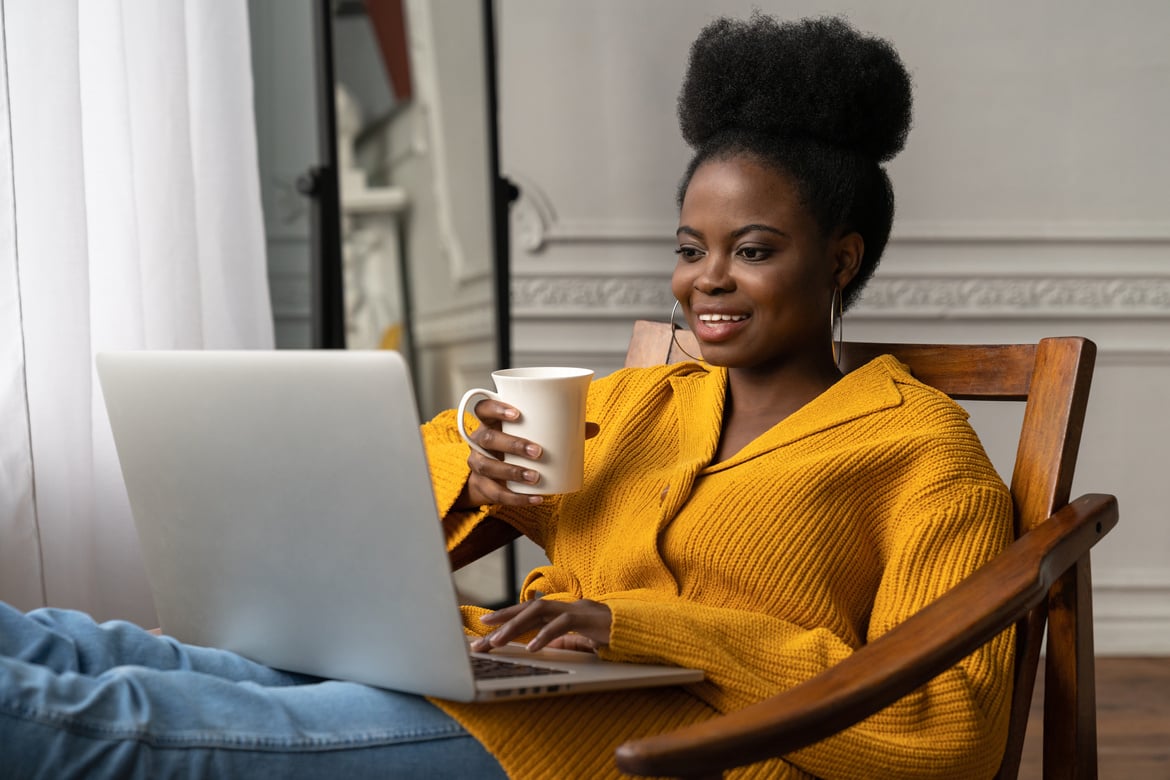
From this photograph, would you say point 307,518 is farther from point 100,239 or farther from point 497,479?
point 100,239

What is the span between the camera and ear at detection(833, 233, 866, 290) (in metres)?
1.24

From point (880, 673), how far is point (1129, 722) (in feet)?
5.28

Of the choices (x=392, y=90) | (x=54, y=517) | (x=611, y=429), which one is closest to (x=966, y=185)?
(x=392, y=90)

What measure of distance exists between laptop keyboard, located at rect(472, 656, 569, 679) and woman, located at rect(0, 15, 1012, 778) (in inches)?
0.9

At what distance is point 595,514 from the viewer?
1260 millimetres

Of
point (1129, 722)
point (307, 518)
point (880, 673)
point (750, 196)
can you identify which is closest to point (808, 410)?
point (750, 196)

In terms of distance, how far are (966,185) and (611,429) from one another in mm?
1444

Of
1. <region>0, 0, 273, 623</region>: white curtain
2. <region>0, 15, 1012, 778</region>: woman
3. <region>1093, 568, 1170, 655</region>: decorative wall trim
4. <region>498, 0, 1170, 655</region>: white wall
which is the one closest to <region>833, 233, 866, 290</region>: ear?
<region>0, 15, 1012, 778</region>: woman

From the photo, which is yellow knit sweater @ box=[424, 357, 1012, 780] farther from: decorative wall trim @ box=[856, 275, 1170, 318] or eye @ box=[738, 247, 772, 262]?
decorative wall trim @ box=[856, 275, 1170, 318]

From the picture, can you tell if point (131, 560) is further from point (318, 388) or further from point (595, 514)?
point (318, 388)

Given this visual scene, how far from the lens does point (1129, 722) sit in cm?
211

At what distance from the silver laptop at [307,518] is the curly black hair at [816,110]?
0.56 meters

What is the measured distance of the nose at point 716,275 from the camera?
1.20m

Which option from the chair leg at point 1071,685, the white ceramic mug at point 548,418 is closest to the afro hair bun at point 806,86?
the white ceramic mug at point 548,418
